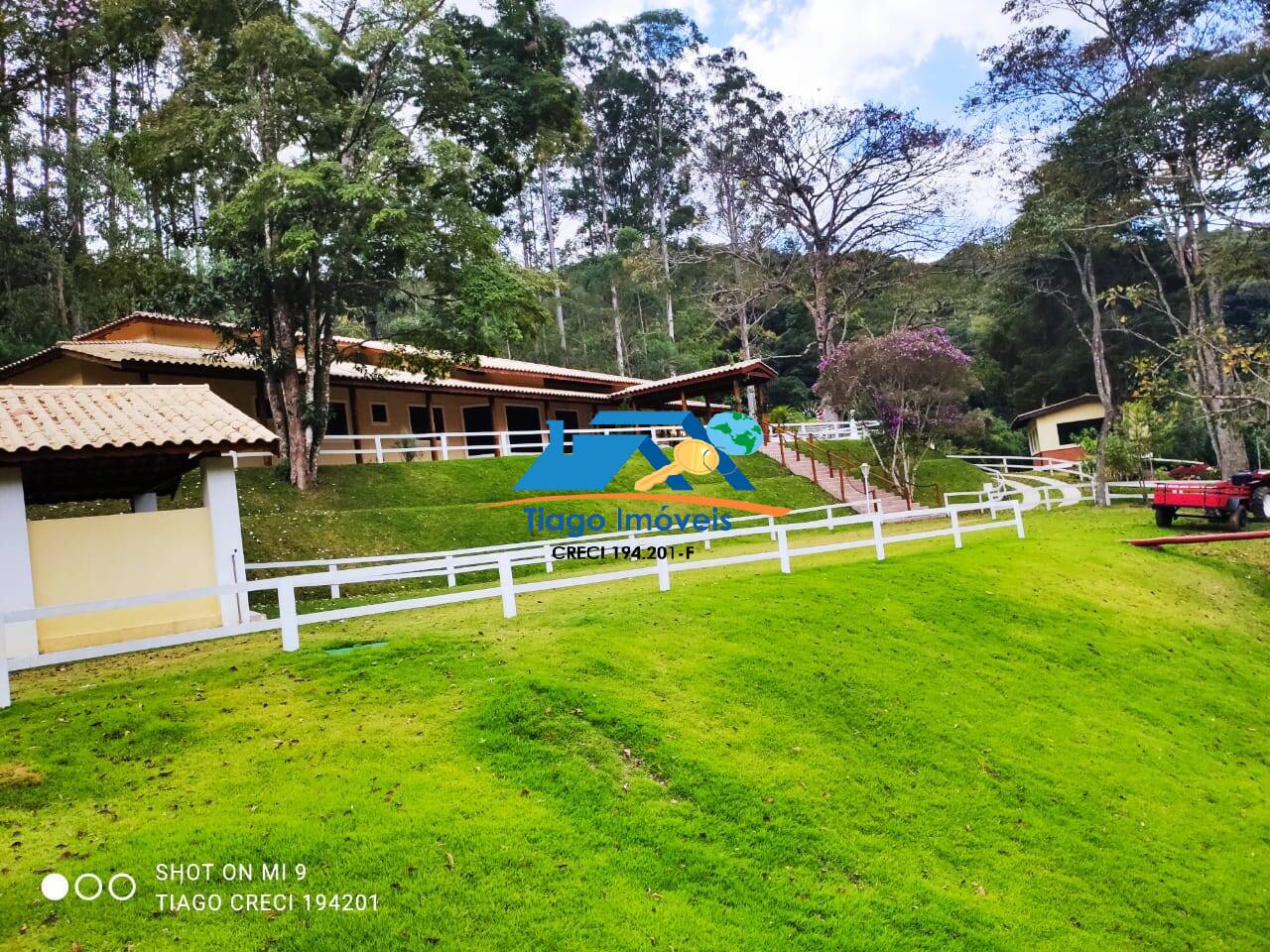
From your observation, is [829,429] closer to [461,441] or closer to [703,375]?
[703,375]

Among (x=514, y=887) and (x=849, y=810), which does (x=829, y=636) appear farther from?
(x=514, y=887)

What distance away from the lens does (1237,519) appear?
17.4 meters

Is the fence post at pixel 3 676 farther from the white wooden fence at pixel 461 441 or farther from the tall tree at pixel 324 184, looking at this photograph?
the white wooden fence at pixel 461 441

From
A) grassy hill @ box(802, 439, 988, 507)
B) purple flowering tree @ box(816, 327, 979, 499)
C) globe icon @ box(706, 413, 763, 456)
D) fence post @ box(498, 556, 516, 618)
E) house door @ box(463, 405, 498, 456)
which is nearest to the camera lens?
fence post @ box(498, 556, 516, 618)

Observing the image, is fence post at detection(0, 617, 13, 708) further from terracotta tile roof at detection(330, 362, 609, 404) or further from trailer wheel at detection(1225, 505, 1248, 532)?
trailer wheel at detection(1225, 505, 1248, 532)

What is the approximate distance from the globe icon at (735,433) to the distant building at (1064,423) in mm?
19333

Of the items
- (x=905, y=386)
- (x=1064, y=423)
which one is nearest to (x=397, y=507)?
(x=905, y=386)

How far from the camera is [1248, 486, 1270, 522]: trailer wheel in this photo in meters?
18.6

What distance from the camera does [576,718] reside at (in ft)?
21.8

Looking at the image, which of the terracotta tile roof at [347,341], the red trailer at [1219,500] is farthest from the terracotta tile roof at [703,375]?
the red trailer at [1219,500]

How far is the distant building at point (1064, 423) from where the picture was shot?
38531 mm

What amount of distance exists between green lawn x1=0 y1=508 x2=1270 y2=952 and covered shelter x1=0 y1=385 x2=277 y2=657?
94 cm

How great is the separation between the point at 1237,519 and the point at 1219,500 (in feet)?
1.79

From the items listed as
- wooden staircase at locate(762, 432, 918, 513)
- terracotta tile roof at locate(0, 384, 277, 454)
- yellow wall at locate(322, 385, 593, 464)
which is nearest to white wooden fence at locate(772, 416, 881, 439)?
wooden staircase at locate(762, 432, 918, 513)
